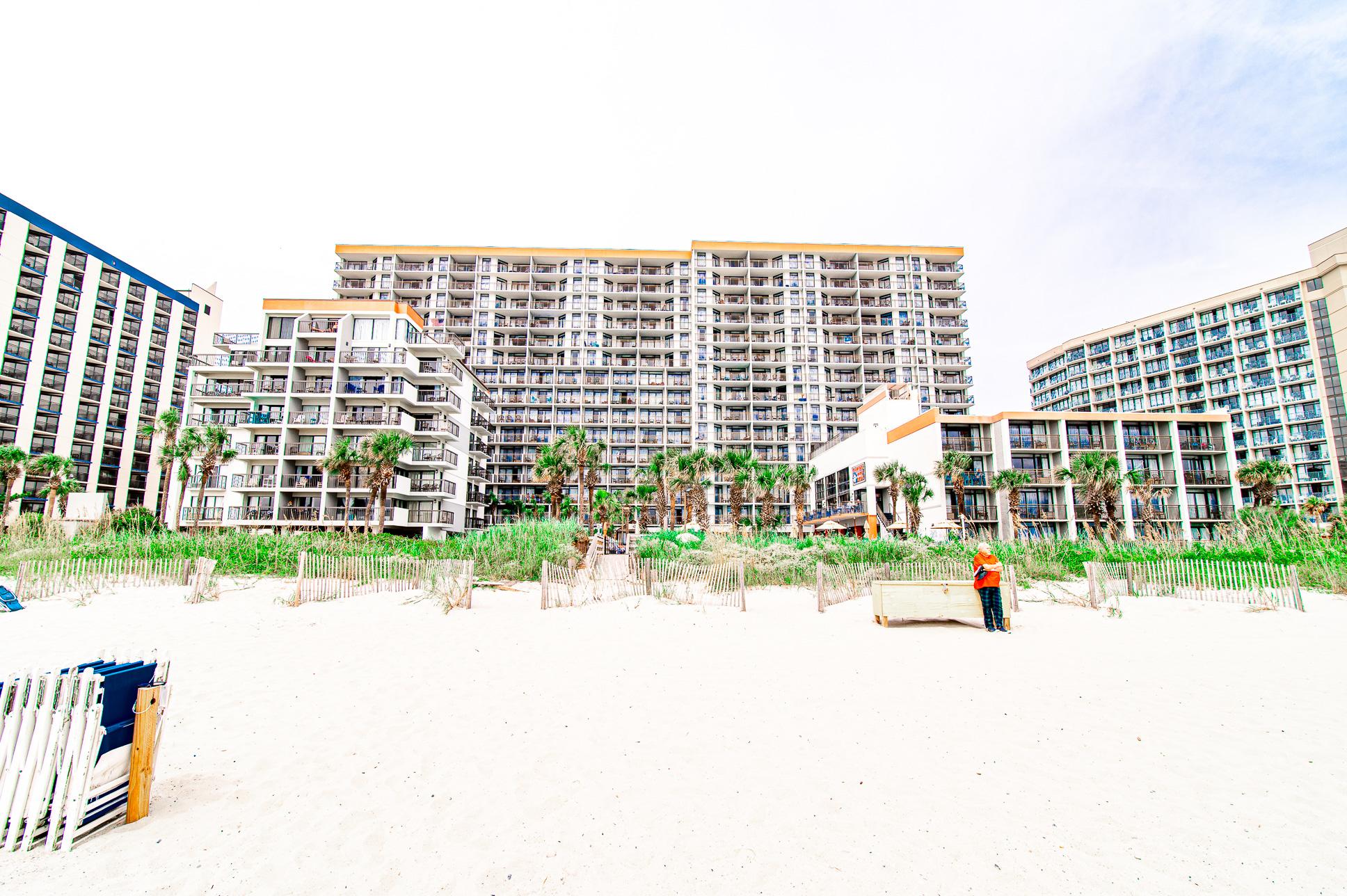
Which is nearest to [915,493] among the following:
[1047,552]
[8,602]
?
[1047,552]

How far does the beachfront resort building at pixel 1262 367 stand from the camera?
5906cm

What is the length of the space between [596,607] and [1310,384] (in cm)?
8302

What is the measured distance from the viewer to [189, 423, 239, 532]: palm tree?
37562 millimetres

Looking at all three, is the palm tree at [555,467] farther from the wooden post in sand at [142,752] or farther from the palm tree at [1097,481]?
the wooden post in sand at [142,752]

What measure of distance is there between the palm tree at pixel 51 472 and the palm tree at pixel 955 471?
59641 mm

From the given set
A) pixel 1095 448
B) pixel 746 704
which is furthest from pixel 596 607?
pixel 1095 448

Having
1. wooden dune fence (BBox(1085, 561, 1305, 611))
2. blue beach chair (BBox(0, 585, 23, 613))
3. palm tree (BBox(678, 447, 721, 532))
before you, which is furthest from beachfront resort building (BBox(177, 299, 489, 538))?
wooden dune fence (BBox(1085, 561, 1305, 611))

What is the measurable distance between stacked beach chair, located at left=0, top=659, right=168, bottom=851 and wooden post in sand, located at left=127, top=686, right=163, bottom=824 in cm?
3

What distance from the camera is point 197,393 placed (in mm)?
43312

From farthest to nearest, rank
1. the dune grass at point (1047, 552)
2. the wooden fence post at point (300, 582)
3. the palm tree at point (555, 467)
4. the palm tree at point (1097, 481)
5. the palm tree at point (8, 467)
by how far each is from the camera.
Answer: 1. the palm tree at point (555, 467)
2. the palm tree at point (1097, 481)
3. the palm tree at point (8, 467)
4. the dune grass at point (1047, 552)
5. the wooden fence post at point (300, 582)

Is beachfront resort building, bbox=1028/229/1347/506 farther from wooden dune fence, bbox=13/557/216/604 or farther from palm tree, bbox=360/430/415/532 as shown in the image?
wooden dune fence, bbox=13/557/216/604

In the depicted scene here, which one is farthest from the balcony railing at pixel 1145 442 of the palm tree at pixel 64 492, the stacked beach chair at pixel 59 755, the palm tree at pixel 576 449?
the palm tree at pixel 64 492

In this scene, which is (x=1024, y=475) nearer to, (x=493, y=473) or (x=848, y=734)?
(x=848, y=734)

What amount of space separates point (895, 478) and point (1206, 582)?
29.2 m
